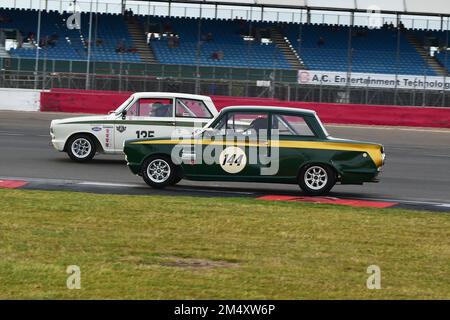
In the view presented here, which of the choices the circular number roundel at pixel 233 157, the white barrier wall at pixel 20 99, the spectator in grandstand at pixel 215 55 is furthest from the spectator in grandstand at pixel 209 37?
the circular number roundel at pixel 233 157

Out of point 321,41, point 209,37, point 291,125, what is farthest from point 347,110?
point 291,125

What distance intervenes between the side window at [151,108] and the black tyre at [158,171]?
3.20 meters

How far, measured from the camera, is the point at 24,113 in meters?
34.3

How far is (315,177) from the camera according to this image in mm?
14383

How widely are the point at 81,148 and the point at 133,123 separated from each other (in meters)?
1.17

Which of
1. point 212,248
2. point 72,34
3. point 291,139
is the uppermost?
point 72,34

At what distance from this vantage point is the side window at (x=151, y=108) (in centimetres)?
1786

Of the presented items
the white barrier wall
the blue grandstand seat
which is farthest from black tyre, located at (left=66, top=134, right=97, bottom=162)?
the blue grandstand seat

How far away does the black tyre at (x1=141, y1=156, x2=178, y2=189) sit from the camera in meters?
14.7

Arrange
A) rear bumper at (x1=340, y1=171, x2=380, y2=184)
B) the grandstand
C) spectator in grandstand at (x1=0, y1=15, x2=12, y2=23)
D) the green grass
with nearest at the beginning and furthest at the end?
1. the green grass
2. rear bumper at (x1=340, y1=171, x2=380, y2=184)
3. the grandstand
4. spectator in grandstand at (x1=0, y1=15, x2=12, y2=23)

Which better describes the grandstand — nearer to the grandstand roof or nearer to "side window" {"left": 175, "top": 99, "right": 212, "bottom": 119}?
the grandstand roof

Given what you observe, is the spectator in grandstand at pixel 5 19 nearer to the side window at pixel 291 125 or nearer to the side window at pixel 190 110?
the side window at pixel 190 110

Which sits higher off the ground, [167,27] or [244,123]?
[167,27]

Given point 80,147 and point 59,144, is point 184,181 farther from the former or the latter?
point 59,144
